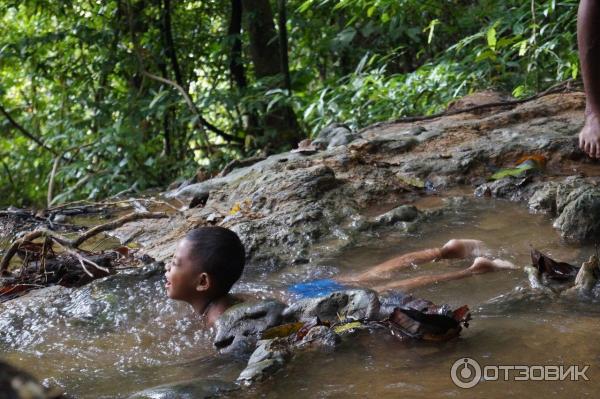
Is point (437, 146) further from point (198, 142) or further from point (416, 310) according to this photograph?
point (198, 142)

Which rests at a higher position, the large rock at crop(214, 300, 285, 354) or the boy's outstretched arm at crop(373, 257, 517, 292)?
the large rock at crop(214, 300, 285, 354)

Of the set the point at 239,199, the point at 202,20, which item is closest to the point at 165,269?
the point at 239,199

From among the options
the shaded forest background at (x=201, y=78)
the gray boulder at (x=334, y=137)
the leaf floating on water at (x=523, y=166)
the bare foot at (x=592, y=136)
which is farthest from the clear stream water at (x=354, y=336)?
the shaded forest background at (x=201, y=78)

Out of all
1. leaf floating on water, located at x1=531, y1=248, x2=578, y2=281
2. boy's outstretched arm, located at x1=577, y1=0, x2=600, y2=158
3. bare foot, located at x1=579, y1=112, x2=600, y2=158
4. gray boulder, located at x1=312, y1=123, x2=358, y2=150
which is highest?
boy's outstretched arm, located at x1=577, y1=0, x2=600, y2=158

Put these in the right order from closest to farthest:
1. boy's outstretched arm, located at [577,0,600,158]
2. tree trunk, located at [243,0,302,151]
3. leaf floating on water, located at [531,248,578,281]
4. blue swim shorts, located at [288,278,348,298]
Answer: leaf floating on water, located at [531,248,578,281] → boy's outstretched arm, located at [577,0,600,158] → blue swim shorts, located at [288,278,348,298] → tree trunk, located at [243,0,302,151]

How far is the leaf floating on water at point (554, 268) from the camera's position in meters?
2.61

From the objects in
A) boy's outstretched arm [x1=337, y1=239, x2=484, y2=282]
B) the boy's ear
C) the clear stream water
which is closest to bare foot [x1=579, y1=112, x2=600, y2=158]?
the clear stream water

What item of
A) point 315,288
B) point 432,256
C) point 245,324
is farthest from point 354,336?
point 432,256

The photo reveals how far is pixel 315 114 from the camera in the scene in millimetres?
7195

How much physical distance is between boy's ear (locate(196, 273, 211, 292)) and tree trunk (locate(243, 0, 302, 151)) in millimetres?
4621

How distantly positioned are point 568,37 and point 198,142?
475 centimetres

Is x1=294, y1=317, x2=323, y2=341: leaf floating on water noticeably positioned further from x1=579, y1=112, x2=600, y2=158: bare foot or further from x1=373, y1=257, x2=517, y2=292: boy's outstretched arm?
x1=579, y1=112, x2=600, y2=158: bare foot

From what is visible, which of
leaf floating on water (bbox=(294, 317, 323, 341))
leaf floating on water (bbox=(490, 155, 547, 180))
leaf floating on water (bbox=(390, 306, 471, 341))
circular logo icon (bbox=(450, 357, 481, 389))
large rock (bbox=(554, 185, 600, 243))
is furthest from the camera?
leaf floating on water (bbox=(490, 155, 547, 180))

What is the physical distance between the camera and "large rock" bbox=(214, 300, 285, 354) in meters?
2.47
